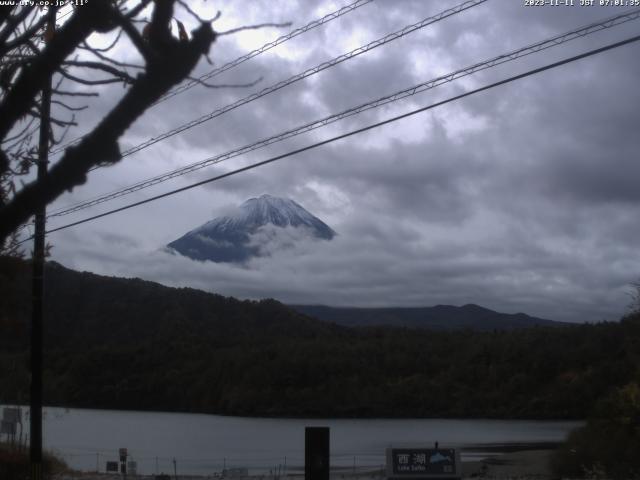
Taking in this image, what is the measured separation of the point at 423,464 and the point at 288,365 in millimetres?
89699

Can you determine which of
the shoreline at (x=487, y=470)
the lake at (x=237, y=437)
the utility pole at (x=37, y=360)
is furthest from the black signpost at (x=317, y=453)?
the lake at (x=237, y=437)


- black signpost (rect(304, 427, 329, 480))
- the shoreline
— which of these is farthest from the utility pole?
the shoreline

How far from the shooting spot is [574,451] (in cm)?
3525

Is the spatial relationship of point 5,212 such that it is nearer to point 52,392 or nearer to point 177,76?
point 177,76

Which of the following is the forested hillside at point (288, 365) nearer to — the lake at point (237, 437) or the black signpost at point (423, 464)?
the lake at point (237, 437)

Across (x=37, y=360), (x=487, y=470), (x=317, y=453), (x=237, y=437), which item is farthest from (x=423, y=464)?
(x=237, y=437)

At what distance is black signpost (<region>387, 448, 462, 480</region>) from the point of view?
18.3 metres

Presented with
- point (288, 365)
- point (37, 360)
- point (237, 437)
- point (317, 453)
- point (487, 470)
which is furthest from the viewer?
point (288, 365)

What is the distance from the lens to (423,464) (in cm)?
1834

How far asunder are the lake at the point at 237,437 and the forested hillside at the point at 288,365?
4001mm

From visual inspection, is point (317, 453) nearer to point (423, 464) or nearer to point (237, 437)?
point (423, 464)

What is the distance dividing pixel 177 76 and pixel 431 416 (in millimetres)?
95936

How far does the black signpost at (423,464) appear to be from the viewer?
18297mm

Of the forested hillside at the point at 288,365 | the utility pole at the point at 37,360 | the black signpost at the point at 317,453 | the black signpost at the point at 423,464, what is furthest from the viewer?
the forested hillside at the point at 288,365
